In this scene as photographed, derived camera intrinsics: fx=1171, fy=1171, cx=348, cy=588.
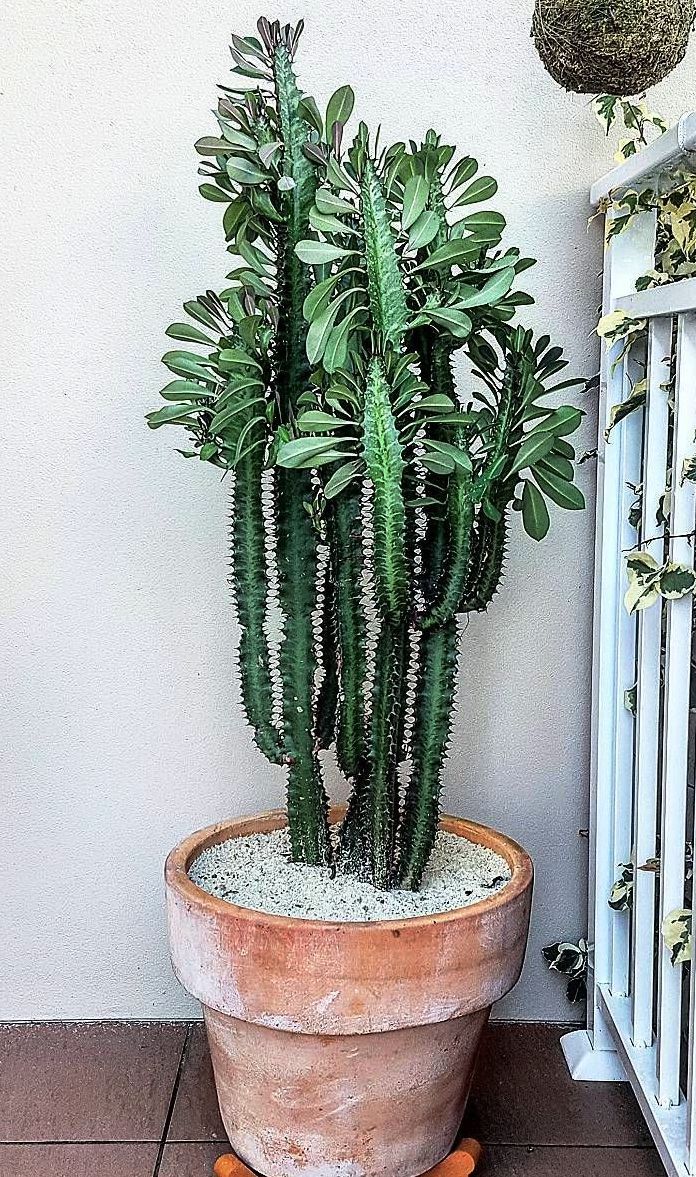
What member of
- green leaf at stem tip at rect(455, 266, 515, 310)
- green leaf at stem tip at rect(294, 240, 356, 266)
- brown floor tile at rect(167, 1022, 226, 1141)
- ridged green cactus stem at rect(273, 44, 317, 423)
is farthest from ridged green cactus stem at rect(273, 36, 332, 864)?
brown floor tile at rect(167, 1022, 226, 1141)

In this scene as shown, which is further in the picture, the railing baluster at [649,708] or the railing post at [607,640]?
the railing post at [607,640]

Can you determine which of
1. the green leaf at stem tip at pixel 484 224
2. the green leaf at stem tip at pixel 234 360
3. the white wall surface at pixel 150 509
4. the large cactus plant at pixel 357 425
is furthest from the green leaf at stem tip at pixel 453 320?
the white wall surface at pixel 150 509

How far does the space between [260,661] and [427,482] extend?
0.31m

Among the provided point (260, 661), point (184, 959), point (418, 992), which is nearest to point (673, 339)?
point (260, 661)

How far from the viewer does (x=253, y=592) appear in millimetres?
1456

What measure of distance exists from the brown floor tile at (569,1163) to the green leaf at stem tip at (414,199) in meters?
1.15

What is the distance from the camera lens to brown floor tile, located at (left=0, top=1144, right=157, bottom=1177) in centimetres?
148

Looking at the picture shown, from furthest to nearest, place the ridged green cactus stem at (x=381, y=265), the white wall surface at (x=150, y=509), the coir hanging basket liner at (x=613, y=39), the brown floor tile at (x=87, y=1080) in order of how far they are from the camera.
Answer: the white wall surface at (x=150, y=509), the brown floor tile at (x=87, y=1080), the ridged green cactus stem at (x=381, y=265), the coir hanging basket liner at (x=613, y=39)

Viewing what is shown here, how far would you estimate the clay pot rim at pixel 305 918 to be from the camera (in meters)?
1.31

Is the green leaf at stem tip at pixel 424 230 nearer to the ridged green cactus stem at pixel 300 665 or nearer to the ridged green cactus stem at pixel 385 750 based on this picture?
the ridged green cactus stem at pixel 300 665

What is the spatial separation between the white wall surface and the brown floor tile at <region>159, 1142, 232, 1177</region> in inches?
13.0

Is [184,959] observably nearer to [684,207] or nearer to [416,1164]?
[416,1164]

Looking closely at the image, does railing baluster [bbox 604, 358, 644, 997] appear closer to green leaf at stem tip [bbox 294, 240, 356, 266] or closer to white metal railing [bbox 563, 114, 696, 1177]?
white metal railing [bbox 563, 114, 696, 1177]

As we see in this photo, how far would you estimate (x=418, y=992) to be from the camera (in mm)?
1312
